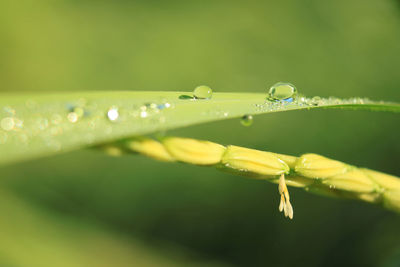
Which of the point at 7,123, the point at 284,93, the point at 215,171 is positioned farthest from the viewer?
the point at 215,171

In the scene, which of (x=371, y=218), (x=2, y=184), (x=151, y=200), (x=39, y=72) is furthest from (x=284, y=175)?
(x=39, y=72)

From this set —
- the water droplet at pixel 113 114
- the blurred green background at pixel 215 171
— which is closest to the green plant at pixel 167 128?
the water droplet at pixel 113 114

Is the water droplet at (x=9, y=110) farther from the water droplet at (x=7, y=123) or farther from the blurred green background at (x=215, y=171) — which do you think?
the blurred green background at (x=215, y=171)

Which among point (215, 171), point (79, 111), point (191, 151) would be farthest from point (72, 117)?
point (215, 171)

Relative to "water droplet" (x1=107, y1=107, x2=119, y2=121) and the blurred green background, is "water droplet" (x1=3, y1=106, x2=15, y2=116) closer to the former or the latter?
"water droplet" (x1=107, y1=107, x2=119, y2=121)

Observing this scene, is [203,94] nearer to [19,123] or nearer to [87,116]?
[87,116]

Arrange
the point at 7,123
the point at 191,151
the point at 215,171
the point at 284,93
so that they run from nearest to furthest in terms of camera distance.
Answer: the point at 7,123 < the point at 191,151 < the point at 284,93 < the point at 215,171
